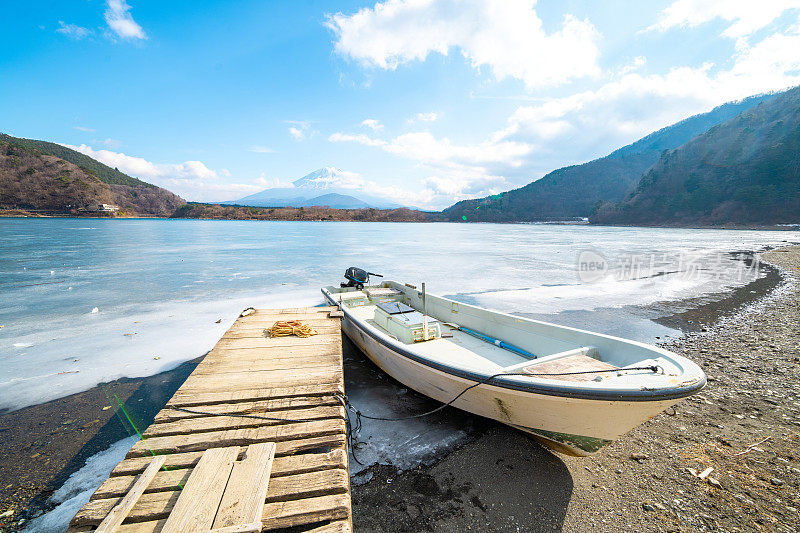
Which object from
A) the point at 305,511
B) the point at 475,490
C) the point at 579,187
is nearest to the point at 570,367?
the point at 475,490

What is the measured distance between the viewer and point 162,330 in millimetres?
7191

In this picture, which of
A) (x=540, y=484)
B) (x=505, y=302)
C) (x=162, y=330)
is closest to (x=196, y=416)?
(x=540, y=484)

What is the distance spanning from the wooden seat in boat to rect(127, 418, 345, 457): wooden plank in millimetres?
1988

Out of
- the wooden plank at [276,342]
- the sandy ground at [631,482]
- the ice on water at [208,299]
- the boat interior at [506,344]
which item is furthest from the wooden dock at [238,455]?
the boat interior at [506,344]

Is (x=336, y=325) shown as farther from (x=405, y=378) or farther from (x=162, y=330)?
(x=162, y=330)

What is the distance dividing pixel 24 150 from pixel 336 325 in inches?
5059

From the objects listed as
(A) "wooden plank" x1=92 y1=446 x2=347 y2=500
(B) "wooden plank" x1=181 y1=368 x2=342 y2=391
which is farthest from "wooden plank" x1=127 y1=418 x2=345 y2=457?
(B) "wooden plank" x1=181 y1=368 x2=342 y2=391

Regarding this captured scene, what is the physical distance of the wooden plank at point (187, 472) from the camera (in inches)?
81.2

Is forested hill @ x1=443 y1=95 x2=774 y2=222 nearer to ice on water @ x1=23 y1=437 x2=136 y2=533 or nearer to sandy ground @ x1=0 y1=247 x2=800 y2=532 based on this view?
sandy ground @ x1=0 y1=247 x2=800 y2=532

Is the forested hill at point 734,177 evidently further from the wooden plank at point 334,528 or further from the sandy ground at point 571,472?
the wooden plank at point 334,528

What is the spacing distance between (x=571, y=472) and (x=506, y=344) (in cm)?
191

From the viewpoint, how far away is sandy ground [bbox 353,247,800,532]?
2.63 meters
